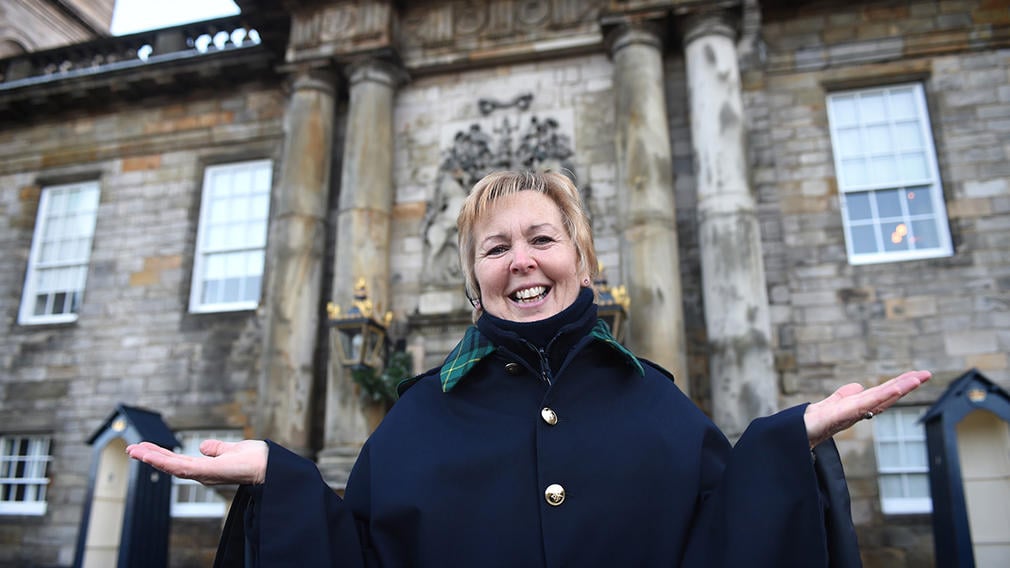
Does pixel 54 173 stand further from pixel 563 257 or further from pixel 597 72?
pixel 563 257

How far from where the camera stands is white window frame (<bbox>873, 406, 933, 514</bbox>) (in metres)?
7.64

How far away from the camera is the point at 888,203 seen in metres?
8.67

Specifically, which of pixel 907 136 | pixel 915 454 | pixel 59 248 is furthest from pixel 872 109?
pixel 59 248

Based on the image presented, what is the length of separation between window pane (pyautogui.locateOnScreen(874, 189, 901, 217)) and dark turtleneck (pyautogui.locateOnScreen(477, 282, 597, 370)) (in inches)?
315

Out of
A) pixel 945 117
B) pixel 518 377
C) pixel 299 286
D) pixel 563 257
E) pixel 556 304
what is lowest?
pixel 518 377

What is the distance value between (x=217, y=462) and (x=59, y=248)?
40.3ft

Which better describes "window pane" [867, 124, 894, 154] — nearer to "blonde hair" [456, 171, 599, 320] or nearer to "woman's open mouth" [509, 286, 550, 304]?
"blonde hair" [456, 171, 599, 320]

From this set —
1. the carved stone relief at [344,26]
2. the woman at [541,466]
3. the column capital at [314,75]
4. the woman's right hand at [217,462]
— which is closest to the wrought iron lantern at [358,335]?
the column capital at [314,75]

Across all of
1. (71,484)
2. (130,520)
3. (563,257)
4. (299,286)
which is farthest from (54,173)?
(563,257)

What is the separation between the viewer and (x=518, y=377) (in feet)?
6.45

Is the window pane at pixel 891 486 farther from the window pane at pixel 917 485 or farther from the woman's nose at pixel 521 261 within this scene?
the woman's nose at pixel 521 261

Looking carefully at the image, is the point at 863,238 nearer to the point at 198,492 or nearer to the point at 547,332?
the point at 547,332

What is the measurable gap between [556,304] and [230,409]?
29.3 ft

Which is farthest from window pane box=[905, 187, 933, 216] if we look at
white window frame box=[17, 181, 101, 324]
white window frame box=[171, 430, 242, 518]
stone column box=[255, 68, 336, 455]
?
white window frame box=[17, 181, 101, 324]
